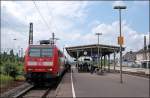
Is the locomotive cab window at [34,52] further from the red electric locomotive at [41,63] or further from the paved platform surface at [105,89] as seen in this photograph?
the paved platform surface at [105,89]

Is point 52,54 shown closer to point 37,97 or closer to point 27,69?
point 27,69

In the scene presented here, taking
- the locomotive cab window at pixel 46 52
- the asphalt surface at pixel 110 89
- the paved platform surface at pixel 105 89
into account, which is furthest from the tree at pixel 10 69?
the asphalt surface at pixel 110 89

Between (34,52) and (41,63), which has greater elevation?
(34,52)

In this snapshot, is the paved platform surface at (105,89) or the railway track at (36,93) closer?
the paved platform surface at (105,89)

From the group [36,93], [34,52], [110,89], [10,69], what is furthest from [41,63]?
[10,69]

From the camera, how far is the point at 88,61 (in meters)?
62.3

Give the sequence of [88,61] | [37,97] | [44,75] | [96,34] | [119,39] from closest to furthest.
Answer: [37,97] < [44,75] < [119,39] < [88,61] < [96,34]

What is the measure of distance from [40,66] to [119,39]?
6704mm

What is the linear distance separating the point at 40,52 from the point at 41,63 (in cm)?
104

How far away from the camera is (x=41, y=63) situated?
27.5 m

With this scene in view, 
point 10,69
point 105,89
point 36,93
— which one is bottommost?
point 36,93

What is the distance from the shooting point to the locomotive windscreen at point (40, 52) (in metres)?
28.0

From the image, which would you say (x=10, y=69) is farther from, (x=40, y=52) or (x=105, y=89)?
(x=105, y=89)

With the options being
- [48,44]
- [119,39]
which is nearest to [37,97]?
[48,44]
